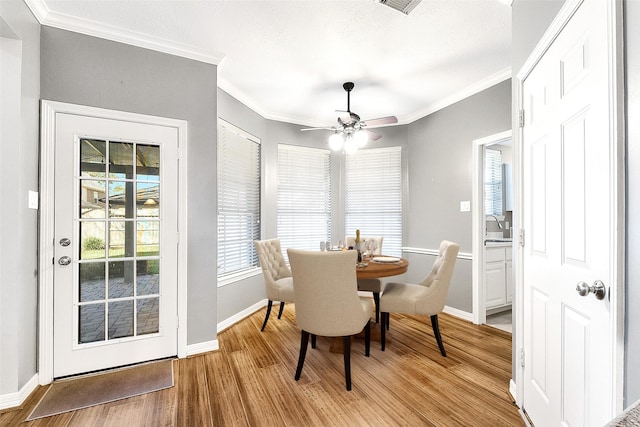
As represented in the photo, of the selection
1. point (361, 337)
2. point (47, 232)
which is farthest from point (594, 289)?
point (47, 232)

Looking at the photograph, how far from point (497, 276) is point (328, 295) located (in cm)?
262

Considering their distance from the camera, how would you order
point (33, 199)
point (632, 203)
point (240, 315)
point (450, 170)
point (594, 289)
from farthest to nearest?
point (450, 170) < point (240, 315) < point (33, 199) < point (594, 289) < point (632, 203)

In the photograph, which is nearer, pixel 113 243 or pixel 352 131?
pixel 113 243

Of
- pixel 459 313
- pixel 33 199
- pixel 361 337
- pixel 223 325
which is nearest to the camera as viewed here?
pixel 33 199

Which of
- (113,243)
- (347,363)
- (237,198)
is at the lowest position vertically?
(347,363)

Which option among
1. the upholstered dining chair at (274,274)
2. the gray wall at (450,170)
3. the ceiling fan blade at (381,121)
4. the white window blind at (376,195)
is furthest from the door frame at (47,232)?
the gray wall at (450,170)

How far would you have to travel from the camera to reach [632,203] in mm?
913

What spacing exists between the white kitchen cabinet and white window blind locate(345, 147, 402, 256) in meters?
1.20

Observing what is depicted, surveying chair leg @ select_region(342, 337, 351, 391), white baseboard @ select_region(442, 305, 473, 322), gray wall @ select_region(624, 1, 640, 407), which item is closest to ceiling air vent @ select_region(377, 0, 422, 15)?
gray wall @ select_region(624, 1, 640, 407)

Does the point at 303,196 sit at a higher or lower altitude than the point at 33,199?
higher

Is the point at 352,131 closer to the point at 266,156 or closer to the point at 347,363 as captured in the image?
the point at 266,156

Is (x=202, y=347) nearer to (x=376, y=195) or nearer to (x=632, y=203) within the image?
(x=632, y=203)

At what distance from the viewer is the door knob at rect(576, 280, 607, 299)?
3.34 ft

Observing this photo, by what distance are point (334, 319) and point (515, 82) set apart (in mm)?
1982
